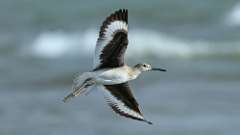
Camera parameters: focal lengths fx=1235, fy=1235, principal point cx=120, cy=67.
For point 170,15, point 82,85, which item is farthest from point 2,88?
point 82,85

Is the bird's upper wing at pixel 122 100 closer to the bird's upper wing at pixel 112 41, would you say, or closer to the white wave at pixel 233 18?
the bird's upper wing at pixel 112 41

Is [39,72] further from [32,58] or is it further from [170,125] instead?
[170,125]

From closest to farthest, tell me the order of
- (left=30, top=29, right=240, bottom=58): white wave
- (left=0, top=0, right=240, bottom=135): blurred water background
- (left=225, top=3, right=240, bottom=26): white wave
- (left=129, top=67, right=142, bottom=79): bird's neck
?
(left=129, top=67, right=142, bottom=79): bird's neck → (left=0, top=0, right=240, bottom=135): blurred water background → (left=30, top=29, right=240, bottom=58): white wave → (left=225, top=3, right=240, bottom=26): white wave

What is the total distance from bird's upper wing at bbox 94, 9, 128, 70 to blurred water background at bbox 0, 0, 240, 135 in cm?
261

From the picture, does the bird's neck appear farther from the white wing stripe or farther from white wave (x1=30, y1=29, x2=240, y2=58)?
white wave (x1=30, y1=29, x2=240, y2=58)

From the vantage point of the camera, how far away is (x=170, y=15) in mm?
15766

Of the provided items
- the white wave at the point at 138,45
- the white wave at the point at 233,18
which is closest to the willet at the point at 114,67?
the white wave at the point at 138,45

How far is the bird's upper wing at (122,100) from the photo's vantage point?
875 centimetres

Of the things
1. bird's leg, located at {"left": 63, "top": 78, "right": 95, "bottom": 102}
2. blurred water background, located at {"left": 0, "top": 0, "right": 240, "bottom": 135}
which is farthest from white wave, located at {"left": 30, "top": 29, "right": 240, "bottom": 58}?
bird's leg, located at {"left": 63, "top": 78, "right": 95, "bottom": 102}

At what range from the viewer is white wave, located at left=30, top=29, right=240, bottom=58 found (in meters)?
14.5

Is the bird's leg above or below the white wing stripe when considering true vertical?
below

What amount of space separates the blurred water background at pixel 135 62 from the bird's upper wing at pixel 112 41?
261 cm

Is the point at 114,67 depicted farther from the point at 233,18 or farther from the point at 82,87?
the point at 233,18

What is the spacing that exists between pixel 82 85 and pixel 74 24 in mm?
7047
